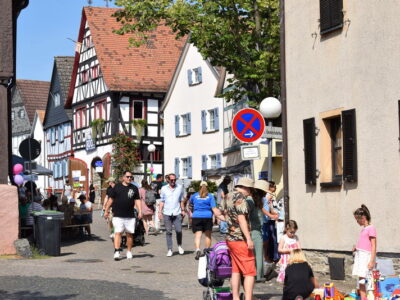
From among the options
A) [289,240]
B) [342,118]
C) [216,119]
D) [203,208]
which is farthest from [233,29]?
[216,119]

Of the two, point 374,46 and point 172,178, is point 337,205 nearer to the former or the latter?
point 374,46

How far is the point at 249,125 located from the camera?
15.9 metres

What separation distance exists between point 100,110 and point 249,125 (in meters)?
44.3

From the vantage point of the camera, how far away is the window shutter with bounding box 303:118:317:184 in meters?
17.5

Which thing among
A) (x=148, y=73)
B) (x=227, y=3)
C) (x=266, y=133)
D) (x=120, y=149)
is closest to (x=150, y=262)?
(x=266, y=133)

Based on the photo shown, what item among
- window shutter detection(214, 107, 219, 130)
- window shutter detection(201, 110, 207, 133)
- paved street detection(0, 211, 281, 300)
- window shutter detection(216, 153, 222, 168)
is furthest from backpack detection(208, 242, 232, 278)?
window shutter detection(201, 110, 207, 133)

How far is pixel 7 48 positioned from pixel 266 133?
691 cm

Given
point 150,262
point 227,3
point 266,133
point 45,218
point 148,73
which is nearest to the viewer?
point 266,133

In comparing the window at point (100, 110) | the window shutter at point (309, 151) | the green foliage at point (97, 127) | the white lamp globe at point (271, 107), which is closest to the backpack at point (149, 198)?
the white lamp globe at point (271, 107)

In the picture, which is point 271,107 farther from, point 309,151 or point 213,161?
point 213,161

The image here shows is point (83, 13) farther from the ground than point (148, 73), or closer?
farther from the ground

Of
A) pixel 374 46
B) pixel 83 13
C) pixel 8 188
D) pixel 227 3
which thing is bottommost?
pixel 8 188

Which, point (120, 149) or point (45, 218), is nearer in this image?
point (45, 218)

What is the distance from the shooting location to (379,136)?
15.1 metres
